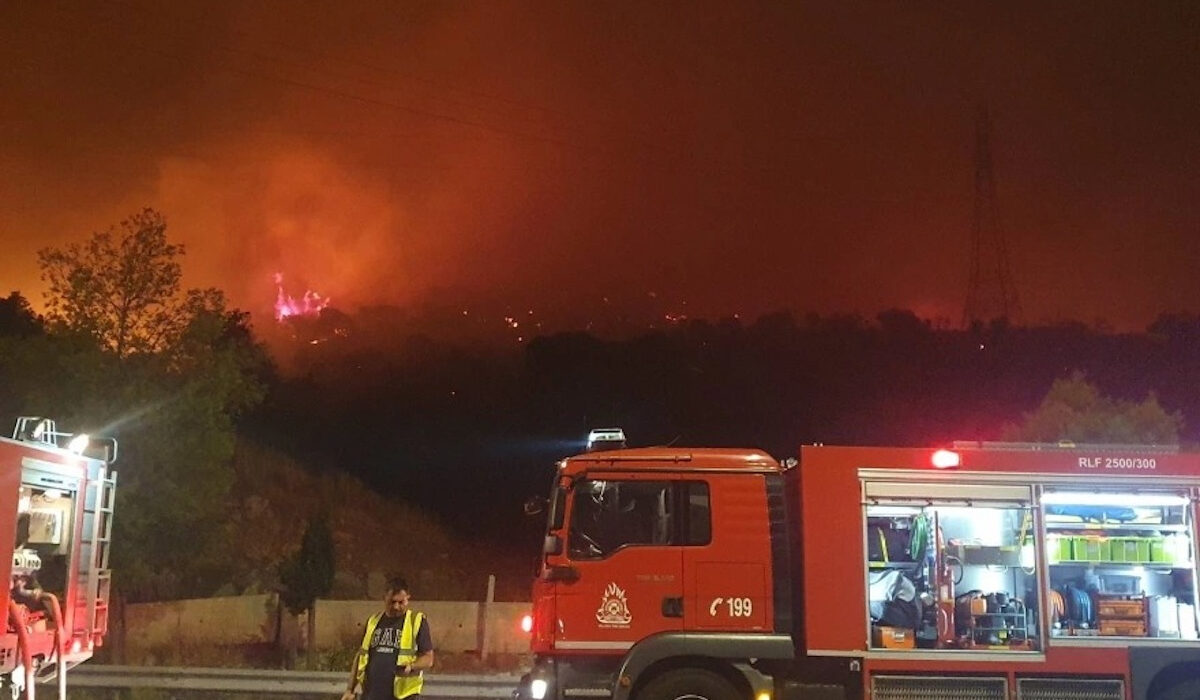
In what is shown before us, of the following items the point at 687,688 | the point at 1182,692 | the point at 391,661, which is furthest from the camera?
the point at 1182,692

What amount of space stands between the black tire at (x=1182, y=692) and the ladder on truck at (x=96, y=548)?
9.51 meters

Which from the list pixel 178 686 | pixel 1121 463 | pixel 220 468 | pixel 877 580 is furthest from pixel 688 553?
pixel 220 468

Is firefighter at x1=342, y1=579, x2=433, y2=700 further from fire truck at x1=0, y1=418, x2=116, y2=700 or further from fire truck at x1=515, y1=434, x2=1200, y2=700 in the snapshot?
fire truck at x1=0, y1=418, x2=116, y2=700

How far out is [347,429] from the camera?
134 ft

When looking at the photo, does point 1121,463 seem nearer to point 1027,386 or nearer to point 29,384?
point 29,384

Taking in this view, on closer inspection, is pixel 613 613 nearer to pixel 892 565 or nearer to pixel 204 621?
pixel 892 565

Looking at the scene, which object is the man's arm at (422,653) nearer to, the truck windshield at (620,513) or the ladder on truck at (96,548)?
the truck windshield at (620,513)

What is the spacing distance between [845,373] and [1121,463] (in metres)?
31.5

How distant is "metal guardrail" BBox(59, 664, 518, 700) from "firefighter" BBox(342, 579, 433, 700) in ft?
18.4

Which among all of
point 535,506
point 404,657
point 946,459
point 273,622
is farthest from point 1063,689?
point 273,622

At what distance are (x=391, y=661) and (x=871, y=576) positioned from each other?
4.03m

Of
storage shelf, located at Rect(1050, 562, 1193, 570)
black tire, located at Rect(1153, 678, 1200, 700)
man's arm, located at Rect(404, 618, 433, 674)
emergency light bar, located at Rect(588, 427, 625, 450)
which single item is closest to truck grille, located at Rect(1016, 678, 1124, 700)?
black tire, located at Rect(1153, 678, 1200, 700)

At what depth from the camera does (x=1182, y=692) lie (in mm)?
8273

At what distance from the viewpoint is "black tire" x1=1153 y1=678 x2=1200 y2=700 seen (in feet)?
27.1
